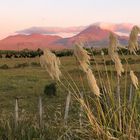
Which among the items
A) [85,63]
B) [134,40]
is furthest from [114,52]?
[85,63]

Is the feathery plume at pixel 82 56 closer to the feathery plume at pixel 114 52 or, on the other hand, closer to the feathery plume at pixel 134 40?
the feathery plume at pixel 114 52

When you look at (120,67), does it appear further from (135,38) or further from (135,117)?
(135,117)

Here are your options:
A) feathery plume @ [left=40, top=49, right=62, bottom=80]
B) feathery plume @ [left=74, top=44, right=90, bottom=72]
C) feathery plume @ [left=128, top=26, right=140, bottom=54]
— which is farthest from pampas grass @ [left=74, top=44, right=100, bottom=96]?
feathery plume @ [left=128, top=26, right=140, bottom=54]

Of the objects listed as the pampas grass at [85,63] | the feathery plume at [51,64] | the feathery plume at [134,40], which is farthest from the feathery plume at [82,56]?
the feathery plume at [134,40]

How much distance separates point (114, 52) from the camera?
18.5 ft

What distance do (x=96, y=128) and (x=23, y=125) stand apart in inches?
117

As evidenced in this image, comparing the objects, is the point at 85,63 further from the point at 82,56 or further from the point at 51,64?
the point at 51,64

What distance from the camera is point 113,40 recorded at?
5.59 m

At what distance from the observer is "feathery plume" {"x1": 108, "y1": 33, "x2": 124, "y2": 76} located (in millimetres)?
5480

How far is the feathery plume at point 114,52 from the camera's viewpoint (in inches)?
216

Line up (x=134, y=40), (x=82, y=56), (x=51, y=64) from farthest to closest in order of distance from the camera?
(x=134, y=40), (x=82, y=56), (x=51, y=64)

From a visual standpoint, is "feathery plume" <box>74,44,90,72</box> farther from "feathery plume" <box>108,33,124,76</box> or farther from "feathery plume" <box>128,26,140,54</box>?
"feathery plume" <box>128,26,140,54</box>

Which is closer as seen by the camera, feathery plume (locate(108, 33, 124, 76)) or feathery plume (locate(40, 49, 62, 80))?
feathery plume (locate(40, 49, 62, 80))

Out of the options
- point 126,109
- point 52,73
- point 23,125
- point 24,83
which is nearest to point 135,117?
point 126,109
